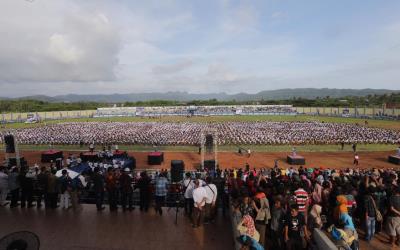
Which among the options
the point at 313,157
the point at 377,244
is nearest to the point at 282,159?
the point at 313,157

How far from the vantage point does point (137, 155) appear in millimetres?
31000

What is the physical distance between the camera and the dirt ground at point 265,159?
26078 mm

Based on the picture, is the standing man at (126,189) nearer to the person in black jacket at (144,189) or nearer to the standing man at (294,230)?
the person in black jacket at (144,189)

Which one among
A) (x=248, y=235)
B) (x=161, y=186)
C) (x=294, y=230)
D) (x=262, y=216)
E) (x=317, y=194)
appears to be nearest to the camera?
(x=248, y=235)

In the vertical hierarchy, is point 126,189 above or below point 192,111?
above

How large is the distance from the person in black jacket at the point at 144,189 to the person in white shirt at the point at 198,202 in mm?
2008

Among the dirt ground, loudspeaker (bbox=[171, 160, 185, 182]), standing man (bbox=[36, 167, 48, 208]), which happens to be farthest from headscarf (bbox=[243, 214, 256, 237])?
the dirt ground

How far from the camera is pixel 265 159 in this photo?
28.6 metres

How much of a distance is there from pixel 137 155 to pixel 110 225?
2273 centimetres

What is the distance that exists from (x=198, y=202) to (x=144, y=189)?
2.37 m

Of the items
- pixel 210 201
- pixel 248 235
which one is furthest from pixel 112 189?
pixel 248 235

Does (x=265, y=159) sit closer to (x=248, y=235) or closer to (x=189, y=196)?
(x=189, y=196)

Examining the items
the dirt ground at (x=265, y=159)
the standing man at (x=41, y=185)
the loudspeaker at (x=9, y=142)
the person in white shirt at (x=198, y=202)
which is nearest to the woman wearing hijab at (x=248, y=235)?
the person in white shirt at (x=198, y=202)

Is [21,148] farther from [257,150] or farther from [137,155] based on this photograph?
[257,150]
